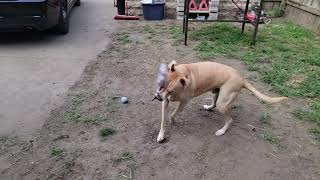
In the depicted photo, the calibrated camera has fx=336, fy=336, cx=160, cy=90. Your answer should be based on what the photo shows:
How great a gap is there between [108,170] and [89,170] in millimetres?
162

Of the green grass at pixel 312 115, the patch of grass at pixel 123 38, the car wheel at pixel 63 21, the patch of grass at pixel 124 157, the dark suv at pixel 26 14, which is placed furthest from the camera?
the car wheel at pixel 63 21

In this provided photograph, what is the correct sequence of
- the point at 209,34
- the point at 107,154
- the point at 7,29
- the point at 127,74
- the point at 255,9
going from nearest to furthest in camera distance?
1. the point at 107,154
2. the point at 127,74
3. the point at 7,29
4. the point at 209,34
5. the point at 255,9

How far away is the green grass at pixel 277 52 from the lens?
4574 millimetres

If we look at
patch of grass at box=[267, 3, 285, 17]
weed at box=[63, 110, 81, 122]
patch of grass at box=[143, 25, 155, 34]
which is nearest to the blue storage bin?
patch of grass at box=[143, 25, 155, 34]

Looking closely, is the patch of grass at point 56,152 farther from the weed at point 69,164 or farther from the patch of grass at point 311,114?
the patch of grass at point 311,114

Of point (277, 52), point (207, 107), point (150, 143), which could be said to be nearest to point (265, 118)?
point (207, 107)

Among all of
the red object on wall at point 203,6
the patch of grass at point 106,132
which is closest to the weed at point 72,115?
the patch of grass at point 106,132

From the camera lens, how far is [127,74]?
491 centimetres

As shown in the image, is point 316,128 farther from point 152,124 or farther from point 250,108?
point 152,124

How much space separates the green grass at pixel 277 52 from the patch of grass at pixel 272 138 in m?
0.62

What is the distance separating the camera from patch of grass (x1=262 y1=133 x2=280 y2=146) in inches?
133

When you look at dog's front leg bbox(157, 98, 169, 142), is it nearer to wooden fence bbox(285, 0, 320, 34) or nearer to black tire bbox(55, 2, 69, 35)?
black tire bbox(55, 2, 69, 35)

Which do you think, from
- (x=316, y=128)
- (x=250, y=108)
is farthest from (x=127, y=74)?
(x=316, y=128)

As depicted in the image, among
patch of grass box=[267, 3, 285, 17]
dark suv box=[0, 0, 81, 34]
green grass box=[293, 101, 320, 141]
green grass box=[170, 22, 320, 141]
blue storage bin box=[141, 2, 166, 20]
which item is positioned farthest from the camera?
patch of grass box=[267, 3, 285, 17]
